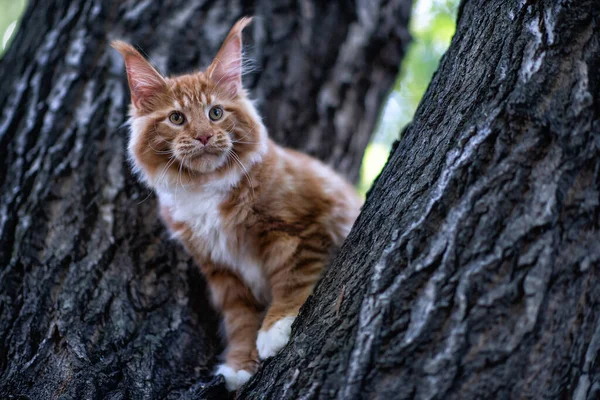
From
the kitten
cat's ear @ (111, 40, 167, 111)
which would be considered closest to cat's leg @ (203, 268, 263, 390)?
the kitten

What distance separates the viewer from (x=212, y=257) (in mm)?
2555

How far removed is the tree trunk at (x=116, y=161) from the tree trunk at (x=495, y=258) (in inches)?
31.5

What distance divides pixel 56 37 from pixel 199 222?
1560 mm

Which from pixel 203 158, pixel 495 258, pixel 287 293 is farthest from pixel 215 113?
pixel 495 258

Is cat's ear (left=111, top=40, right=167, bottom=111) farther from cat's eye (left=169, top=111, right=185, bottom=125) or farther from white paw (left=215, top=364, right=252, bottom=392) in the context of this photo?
white paw (left=215, top=364, right=252, bottom=392)

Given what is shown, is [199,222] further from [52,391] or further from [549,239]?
[549,239]

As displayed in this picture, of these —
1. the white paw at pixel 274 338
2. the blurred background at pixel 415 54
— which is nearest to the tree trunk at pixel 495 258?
the white paw at pixel 274 338

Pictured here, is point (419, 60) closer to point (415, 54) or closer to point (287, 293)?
point (415, 54)

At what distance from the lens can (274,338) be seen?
83.8 inches

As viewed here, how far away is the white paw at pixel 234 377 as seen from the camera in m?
2.13

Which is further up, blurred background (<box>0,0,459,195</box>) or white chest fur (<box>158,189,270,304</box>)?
blurred background (<box>0,0,459,195</box>)

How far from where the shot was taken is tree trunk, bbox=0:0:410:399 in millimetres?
2109

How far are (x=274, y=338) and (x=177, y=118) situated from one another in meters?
1.14

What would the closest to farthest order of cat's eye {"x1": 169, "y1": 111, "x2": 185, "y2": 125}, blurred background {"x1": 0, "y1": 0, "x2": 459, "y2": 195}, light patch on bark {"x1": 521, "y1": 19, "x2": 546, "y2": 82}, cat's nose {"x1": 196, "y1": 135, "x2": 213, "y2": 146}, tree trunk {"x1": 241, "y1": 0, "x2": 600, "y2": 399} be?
tree trunk {"x1": 241, "y1": 0, "x2": 600, "y2": 399}, light patch on bark {"x1": 521, "y1": 19, "x2": 546, "y2": 82}, cat's nose {"x1": 196, "y1": 135, "x2": 213, "y2": 146}, cat's eye {"x1": 169, "y1": 111, "x2": 185, "y2": 125}, blurred background {"x1": 0, "y1": 0, "x2": 459, "y2": 195}
